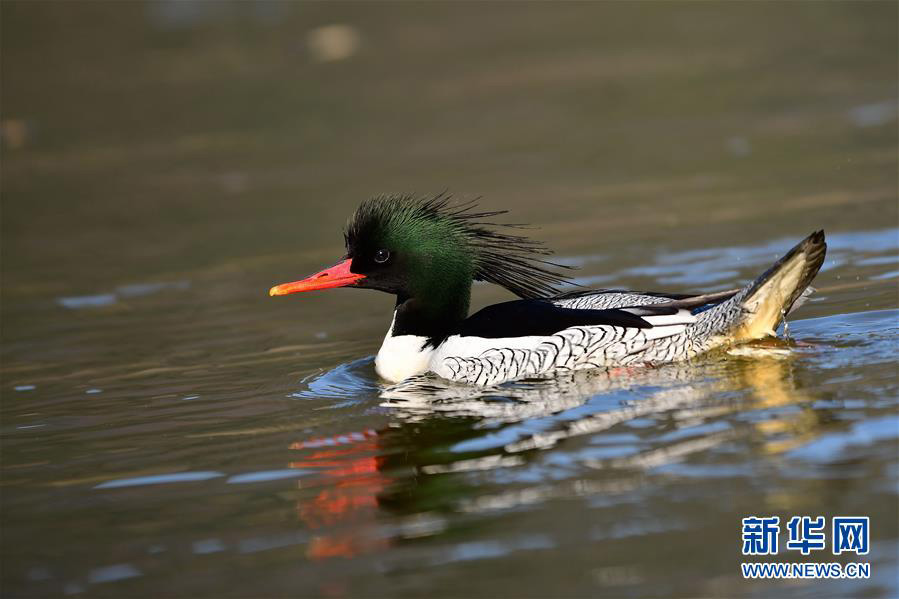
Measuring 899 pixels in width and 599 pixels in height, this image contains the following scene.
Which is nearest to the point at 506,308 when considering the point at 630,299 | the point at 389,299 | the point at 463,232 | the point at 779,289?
the point at 463,232

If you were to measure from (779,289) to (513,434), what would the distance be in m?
1.86

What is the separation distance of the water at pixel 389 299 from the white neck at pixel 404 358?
29 cm

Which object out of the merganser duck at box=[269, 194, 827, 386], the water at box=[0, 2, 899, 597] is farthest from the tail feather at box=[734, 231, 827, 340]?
the water at box=[0, 2, 899, 597]

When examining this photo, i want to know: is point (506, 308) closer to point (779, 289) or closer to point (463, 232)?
point (463, 232)

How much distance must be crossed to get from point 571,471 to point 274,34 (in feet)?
57.2

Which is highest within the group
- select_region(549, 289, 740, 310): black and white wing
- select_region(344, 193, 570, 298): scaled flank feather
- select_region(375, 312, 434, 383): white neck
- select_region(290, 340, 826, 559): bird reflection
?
select_region(344, 193, 570, 298): scaled flank feather

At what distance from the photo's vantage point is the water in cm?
575

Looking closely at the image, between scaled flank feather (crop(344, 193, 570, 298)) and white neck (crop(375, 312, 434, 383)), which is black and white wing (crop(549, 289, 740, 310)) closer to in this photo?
scaled flank feather (crop(344, 193, 570, 298))

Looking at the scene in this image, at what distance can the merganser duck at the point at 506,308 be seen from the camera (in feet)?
25.7

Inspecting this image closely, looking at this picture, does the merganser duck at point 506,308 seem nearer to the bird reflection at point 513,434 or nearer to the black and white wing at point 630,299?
the black and white wing at point 630,299

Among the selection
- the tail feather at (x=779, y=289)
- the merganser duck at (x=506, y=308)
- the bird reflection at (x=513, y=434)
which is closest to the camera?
the bird reflection at (x=513, y=434)

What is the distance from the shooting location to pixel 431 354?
861 cm

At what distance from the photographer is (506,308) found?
8.30 m

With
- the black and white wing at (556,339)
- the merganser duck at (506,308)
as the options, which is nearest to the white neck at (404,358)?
the merganser duck at (506,308)
